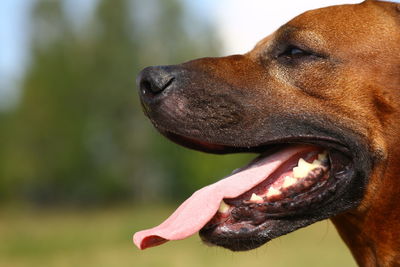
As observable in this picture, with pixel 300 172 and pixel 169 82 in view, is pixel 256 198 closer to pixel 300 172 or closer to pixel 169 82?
pixel 300 172

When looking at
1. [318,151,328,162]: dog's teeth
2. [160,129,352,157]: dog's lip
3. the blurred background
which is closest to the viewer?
[160,129,352,157]: dog's lip

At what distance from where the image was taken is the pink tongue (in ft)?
13.3

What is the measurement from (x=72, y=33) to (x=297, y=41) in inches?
1650

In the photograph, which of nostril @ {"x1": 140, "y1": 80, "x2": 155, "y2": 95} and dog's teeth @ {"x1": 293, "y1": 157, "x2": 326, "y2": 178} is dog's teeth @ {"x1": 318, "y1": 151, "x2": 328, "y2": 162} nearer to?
dog's teeth @ {"x1": 293, "y1": 157, "x2": 326, "y2": 178}

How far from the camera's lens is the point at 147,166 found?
1874 inches

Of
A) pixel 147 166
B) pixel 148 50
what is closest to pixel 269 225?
pixel 148 50

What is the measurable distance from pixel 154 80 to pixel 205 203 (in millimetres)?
798

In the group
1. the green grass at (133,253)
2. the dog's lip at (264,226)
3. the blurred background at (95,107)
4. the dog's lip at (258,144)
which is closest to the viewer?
the dog's lip at (264,226)

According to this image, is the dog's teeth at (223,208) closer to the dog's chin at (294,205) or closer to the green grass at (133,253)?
the dog's chin at (294,205)

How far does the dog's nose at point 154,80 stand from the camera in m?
4.14

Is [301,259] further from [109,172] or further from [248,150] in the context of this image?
[109,172]

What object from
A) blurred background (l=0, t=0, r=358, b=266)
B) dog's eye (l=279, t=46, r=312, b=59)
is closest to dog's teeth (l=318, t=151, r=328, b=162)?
dog's eye (l=279, t=46, r=312, b=59)

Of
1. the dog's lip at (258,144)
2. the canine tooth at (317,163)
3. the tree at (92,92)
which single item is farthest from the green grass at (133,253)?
the tree at (92,92)

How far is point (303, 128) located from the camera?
411 centimetres
